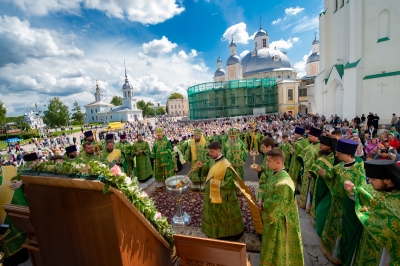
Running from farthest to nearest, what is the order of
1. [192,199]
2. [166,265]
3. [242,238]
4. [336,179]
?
1. [192,199]
2. [242,238]
3. [336,179]
4. [166,265]

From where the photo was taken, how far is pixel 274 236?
2.89 m

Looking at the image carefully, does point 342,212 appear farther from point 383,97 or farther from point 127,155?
point 383,97

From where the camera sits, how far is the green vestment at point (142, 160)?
791 centimetres

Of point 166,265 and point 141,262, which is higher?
point 141,262

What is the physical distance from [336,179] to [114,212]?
344cm

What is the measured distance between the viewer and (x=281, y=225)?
2.85 m

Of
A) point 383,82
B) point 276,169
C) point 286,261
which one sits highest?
point 383,82

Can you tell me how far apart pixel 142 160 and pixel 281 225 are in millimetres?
6350

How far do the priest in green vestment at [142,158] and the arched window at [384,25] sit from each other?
923 inches

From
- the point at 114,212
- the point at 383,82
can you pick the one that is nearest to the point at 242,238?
the point at 114,212

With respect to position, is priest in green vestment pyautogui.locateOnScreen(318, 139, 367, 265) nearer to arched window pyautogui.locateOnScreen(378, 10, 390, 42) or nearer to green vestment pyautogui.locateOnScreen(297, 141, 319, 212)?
green vestment pyautogui.locateOnScreen(297, 141, 319, 212)

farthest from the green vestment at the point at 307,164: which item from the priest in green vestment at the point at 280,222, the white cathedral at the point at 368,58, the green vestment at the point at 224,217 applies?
the white cathedral at the point at 368,58

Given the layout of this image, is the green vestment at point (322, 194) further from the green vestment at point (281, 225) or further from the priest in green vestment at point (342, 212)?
the green vestment at point (281, 225)

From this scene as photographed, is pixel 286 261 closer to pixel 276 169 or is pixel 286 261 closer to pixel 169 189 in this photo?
pixel 276 169
